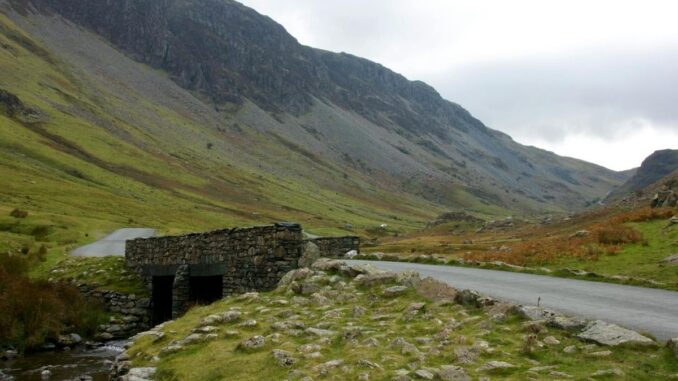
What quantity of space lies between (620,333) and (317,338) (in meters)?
7.05

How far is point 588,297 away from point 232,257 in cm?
1617

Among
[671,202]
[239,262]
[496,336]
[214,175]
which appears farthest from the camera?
[214,175]

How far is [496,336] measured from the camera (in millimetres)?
12758

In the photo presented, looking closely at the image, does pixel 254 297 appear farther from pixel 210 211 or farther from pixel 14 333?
pixel 210 211

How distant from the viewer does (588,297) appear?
17641mm

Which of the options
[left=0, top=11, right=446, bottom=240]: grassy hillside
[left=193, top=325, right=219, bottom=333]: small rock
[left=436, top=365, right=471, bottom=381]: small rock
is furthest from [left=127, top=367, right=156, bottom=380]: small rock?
[left=0, top=11, right=446, bottom=240]: grassy hillside

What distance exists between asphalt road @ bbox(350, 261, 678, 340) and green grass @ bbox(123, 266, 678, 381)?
2277 millimetres

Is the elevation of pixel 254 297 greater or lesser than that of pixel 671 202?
lesser

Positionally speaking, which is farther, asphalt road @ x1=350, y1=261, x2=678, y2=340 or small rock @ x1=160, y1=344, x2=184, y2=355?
small rock @ x1=160, y1=344, x2=184, y2=355

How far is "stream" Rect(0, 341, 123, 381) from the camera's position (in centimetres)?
2356

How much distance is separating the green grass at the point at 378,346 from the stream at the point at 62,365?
8.01 metres

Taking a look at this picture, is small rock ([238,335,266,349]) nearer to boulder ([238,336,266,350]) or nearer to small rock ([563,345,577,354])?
boulder ([238,336,266,350])

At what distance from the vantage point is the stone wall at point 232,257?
24.7 m

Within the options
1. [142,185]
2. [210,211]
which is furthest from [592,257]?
[142,185]
